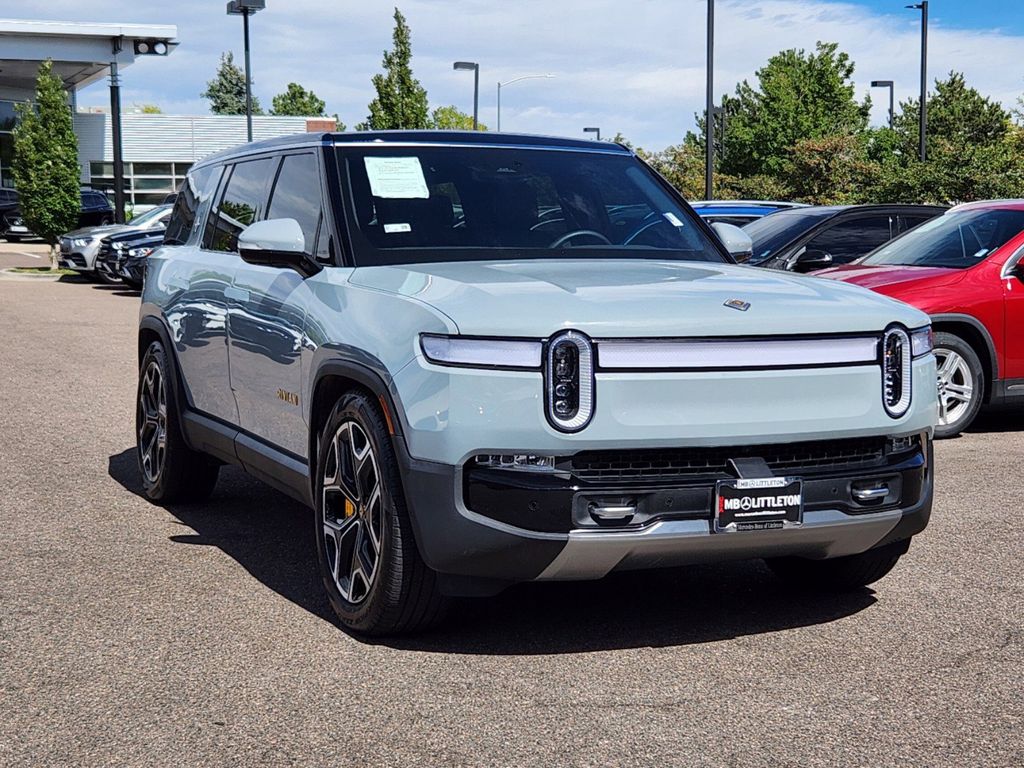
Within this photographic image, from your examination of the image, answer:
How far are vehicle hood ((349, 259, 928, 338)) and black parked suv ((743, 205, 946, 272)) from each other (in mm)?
7165

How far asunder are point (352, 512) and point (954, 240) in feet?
22.2

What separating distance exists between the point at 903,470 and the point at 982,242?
5.90 metres

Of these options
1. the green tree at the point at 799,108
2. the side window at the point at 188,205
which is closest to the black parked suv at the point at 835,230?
the side window at the point at 188,205

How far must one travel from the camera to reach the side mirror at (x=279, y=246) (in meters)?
5.35

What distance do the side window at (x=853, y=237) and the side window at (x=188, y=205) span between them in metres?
6.33

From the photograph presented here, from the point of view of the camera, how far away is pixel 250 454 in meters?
6.12

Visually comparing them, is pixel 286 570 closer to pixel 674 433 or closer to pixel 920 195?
pixel 674 433

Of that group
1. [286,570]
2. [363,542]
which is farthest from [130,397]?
[363,542]

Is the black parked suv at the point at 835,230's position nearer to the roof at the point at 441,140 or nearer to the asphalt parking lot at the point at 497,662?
the asphalt parking lot at the point at 497,662

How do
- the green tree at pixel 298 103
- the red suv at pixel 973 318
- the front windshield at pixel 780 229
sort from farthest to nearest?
1. the green tree at pixel 298 103
2. the front windshield at pixel 780 229
3. the red suv at pixel 973 318

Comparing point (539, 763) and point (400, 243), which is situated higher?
point (400, 243)

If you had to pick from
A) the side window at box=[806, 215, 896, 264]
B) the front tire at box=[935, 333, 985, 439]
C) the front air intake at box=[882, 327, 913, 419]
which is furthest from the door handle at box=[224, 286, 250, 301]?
the side window at box=[806, 215, 896, 264]

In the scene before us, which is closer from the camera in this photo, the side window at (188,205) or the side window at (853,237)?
the side window at (188,205)

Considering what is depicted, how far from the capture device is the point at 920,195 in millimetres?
30531
